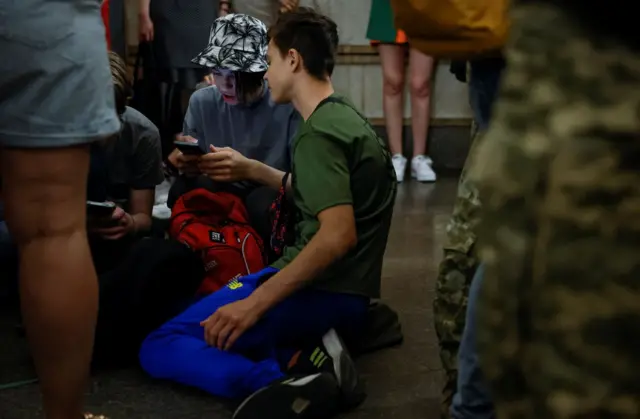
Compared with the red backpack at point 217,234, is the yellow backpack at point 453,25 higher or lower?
higher

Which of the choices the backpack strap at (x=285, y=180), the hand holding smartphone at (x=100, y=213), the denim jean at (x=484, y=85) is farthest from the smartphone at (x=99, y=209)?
the denim jean at (x=484, y=85)

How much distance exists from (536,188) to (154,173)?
184 cm

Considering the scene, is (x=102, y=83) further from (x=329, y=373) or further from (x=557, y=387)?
(x=557, y=387)

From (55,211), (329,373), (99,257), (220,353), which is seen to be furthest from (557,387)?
(99,257)

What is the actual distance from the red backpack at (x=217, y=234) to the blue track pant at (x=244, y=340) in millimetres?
214

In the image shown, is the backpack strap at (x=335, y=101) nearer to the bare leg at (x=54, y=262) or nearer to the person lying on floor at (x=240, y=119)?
the person lying on floor at (x=240, y=119)

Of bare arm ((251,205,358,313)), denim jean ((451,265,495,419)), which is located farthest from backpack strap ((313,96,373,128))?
denim jean ((451,265,495,419))

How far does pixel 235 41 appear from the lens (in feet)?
7.51

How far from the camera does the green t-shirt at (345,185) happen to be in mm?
1638

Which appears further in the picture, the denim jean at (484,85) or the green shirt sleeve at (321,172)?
the green shirt sleeve at (321,172)

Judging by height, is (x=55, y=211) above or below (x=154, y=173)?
above

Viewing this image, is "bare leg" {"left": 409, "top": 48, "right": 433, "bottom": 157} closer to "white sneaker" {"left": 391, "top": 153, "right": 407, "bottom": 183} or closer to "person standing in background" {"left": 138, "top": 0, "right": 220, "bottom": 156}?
"white sneaker" {"left": 391, "top": 153, "right": 407, "bottom": 183}

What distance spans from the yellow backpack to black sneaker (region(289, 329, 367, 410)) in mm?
876

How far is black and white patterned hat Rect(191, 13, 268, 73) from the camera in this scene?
2.21 m
